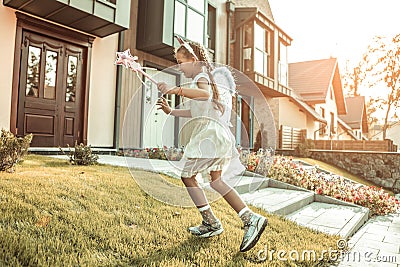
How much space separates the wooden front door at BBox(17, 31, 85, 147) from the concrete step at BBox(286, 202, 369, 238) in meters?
5.25

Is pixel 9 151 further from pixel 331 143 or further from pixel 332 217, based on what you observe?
pixel 331 143

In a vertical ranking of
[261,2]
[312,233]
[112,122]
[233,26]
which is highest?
[261,2]

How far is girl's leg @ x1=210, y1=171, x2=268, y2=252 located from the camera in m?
2.41

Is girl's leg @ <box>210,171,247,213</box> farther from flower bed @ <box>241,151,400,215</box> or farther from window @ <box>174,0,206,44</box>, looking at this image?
window @ <box>174,0,206,44</box>

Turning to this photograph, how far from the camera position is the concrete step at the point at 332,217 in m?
3.85

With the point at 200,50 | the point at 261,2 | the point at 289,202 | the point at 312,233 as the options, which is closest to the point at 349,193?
the point at 289,202

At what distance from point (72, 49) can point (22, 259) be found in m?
6.34

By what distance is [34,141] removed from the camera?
21.7 ft

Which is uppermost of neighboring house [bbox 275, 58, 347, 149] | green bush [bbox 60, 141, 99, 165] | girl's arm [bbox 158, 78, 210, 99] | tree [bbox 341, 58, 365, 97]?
tree [bbox 341, 58, 365, 97]

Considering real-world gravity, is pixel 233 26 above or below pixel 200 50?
above

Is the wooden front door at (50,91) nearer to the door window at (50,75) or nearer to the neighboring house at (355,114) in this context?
the door window at (50,75)

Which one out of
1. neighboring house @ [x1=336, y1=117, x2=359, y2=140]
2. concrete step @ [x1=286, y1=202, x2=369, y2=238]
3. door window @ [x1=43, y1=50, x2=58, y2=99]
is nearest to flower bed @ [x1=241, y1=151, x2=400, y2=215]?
concrete step @ [x1=286, y1=202, x2=369, y2=238]

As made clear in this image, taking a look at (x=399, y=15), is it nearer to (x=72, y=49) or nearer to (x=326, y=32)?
(x=326, y=32)

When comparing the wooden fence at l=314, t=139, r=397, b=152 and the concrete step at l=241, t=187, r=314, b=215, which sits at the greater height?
the wooden fence at l=314, t=139, r=397, b=152
